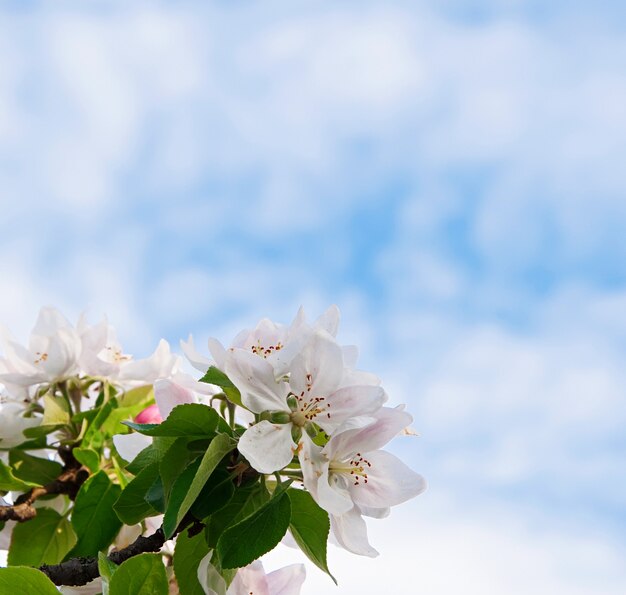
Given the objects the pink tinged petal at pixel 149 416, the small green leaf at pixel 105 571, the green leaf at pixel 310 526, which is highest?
the pink tinged petal at pixel 149 416

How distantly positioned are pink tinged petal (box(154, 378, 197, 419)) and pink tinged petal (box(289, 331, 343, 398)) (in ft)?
0.90

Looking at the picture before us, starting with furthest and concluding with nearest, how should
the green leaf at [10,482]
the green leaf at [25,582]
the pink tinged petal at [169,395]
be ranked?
the green leaf at [10,482]
the pink tinged petal at [169,395]
the green leaf at [25,582]

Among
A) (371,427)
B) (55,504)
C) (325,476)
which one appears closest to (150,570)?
(325,476)

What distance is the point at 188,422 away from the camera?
140 centimetres

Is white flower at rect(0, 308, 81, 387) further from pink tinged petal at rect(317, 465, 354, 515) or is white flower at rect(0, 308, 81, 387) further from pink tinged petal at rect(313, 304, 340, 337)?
pink tinged petal at rect(317, 465, 354, 515)

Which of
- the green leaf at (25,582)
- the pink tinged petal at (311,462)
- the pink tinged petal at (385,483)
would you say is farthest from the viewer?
the pink tinged petal at (385,483)

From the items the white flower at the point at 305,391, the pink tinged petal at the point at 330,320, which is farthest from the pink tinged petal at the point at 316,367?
the pink tinged petal at the point at 330,320

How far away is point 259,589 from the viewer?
151 centimetres

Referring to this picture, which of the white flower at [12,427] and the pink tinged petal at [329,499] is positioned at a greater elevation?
the white flower at [12,427]

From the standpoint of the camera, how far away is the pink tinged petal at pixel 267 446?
1301 mm

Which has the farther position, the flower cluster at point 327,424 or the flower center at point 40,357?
the flower center at point 40,357

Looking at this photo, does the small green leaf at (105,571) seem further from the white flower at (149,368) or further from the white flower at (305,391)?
the white flower at (149,368)

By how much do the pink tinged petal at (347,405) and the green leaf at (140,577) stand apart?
0.34 metres

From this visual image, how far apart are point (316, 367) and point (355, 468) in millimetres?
180
